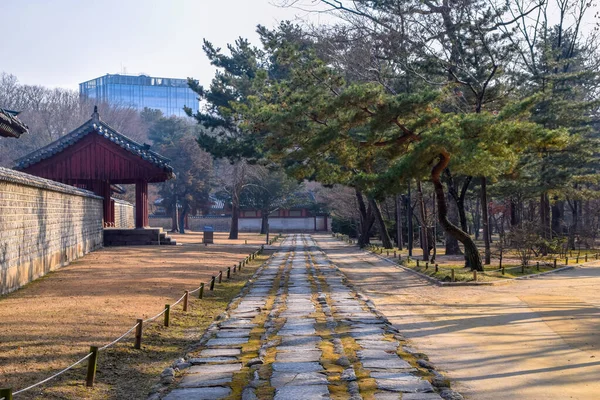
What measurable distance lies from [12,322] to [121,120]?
76.7 meters

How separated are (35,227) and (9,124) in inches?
195

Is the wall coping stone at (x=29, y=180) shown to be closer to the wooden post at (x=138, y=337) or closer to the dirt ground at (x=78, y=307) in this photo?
the dirt ground at (x=78, y=307)

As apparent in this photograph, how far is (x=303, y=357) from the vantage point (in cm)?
881

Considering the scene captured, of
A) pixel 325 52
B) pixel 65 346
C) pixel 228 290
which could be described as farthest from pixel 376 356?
pixel 325 52

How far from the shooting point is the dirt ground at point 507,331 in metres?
7.68

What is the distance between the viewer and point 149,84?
170 metres

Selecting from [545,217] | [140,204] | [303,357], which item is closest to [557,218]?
[545,217]

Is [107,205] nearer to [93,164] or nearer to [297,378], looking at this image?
[93,164]

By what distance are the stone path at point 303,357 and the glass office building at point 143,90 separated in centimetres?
15562

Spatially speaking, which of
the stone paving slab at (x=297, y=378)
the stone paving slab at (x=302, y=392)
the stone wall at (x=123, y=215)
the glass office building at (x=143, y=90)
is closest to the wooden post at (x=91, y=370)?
the stone paving slab at (x=297, y=378)

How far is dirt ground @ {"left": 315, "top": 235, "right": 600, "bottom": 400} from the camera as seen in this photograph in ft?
25.2

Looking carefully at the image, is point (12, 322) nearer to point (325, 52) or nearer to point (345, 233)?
point (325, 52)

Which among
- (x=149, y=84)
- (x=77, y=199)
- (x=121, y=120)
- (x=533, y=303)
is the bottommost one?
(x=533, y=303)

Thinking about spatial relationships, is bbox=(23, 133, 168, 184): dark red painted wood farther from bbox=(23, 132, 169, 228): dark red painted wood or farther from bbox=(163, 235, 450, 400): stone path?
bbox=(163, 235, 450, 400): stone path
